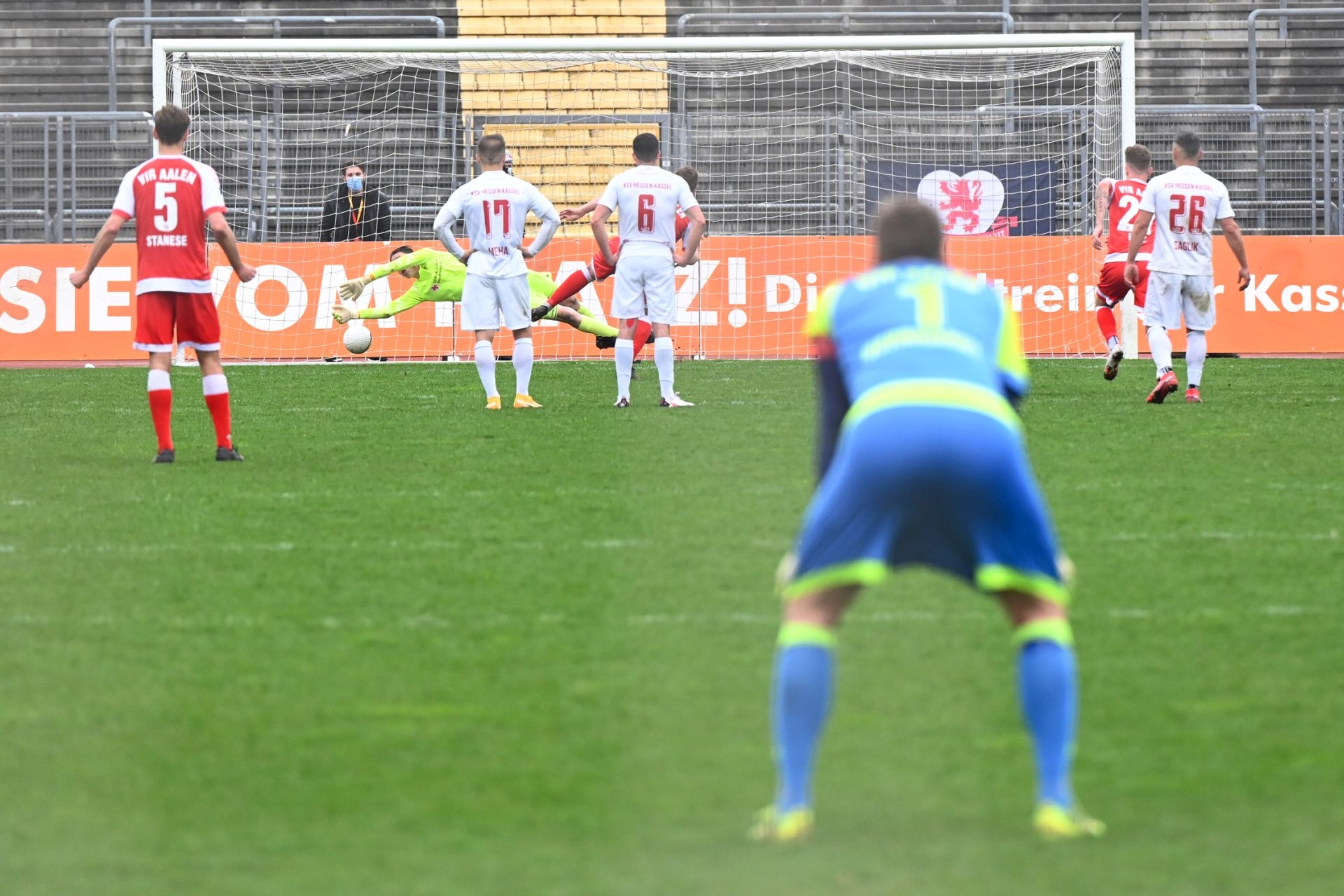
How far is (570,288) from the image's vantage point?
1867 cm

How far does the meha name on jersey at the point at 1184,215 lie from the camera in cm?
1448

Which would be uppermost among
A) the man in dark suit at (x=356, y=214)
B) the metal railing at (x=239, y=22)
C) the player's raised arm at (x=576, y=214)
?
the metal railing at (x=239, y=22)

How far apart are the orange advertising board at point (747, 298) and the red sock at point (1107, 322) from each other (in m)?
3.61

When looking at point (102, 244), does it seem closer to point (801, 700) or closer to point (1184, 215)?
point (1184, 215)

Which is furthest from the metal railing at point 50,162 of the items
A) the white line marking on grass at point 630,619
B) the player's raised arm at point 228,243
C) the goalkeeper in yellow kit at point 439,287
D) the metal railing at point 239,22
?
the white line marking on grass at point 630,619

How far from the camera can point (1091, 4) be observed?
2753 centimetres

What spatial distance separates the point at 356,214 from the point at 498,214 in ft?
24.6

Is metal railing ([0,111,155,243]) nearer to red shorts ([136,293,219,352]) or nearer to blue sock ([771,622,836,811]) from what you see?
red shorts ([136,293,219,352])

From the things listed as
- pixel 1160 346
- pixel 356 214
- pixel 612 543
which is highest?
pixel 356 214

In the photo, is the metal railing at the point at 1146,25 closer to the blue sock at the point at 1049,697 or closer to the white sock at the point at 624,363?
the white sock at the point at 624,363

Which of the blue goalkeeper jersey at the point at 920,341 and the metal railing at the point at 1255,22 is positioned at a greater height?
the metal railing at the point at 1255,22

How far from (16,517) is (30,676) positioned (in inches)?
142

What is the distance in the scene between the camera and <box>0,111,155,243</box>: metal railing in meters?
22.7

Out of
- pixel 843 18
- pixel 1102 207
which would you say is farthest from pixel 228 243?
pixel 843 18
